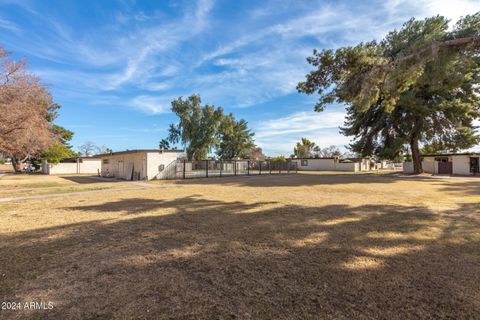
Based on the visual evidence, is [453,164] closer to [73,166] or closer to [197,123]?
[197,123]

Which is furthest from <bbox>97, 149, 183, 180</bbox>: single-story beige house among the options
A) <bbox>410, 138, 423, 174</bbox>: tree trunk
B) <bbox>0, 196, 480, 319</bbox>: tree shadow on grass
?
<bbox>410, 138, 423, 174</bbox>: tree trunk

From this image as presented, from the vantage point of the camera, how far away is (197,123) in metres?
41.1

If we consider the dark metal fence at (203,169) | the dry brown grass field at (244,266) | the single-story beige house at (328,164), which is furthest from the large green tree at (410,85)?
the single-story beige house at (328,164)

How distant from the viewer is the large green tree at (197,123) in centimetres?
4053

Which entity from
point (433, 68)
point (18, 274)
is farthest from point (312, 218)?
point (433, 68)

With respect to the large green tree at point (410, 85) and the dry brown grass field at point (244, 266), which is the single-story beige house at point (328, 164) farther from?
the dry brown grass field at point (244, 266)

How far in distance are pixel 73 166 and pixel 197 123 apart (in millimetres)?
21622

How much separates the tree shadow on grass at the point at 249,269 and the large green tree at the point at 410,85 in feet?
16.7

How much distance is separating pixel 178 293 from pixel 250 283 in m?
0.94

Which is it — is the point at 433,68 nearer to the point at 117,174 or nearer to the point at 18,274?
the point at 18,274

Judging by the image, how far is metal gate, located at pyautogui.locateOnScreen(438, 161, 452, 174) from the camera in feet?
102

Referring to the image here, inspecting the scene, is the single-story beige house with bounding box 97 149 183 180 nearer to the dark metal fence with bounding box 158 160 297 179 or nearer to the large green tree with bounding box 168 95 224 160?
the dark metal fence with bounding box 158 160 297 179

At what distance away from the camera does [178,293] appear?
2.97 metres

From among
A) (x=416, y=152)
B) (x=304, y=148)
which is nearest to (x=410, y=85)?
(x=416, y=152)
